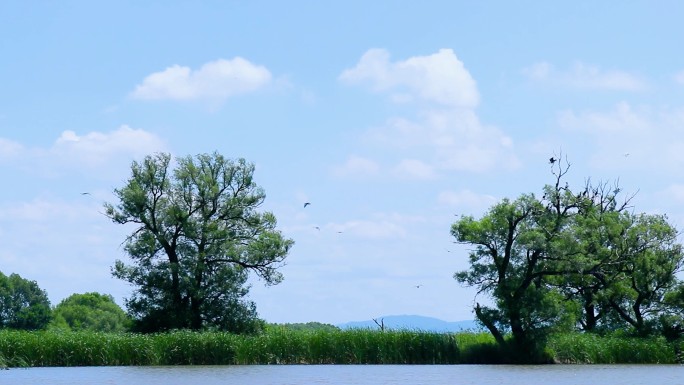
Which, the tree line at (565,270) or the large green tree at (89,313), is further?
the large green tree at (89,313)

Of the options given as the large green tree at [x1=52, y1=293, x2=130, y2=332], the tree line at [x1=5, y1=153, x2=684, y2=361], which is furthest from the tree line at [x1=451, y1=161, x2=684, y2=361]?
the large green tree at [x1=52, y1=293, x2=130, y2=332]

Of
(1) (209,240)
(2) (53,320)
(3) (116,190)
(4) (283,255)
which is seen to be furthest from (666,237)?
(2) (53,320)

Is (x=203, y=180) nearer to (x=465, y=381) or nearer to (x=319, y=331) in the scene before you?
(x=319, y=331)

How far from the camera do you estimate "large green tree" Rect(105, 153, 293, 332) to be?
186 ft

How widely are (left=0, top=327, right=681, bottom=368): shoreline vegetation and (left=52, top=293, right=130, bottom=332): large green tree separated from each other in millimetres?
63843

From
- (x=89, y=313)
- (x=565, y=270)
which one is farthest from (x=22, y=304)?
(x=565, y=270)

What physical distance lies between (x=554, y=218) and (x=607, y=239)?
828 centimetres

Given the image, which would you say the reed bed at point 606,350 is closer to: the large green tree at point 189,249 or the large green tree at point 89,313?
the large green tree at point 189,249

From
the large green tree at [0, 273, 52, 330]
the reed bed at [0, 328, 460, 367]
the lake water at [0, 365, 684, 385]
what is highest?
the large green tree at [0, 273, 52, 330]

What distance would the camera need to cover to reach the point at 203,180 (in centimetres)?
5816

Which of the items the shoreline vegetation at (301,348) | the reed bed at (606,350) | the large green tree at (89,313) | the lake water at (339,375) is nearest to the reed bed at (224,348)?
the shoreline vegetation at (301,348)

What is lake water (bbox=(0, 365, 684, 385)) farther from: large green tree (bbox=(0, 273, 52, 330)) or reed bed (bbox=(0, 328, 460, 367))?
large green tree (bbox=(0, 273, 52, 330))

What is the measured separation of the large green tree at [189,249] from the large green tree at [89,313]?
5098cm

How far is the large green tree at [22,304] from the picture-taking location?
10188 centimetres
